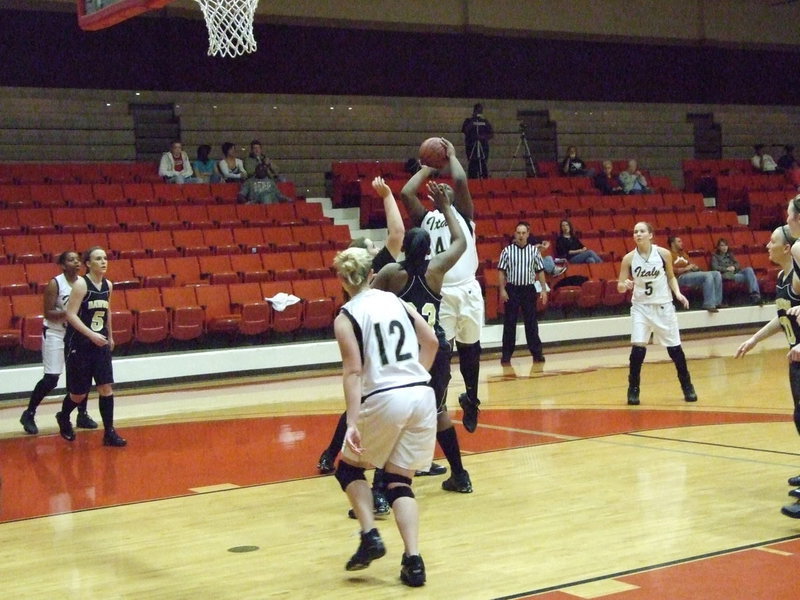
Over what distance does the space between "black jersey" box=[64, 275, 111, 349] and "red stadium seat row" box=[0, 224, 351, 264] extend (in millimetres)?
4505

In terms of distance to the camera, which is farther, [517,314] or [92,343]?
[517,314]

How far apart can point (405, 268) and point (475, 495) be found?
55.3 inches

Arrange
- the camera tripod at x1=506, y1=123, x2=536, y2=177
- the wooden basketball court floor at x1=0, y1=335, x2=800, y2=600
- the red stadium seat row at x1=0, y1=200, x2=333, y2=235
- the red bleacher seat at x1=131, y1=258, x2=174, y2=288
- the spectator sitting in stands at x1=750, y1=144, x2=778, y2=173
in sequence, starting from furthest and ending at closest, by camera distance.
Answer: the spectator sitting in stands at x1=750, y1=144, x2=778, y2=173 → the camera tripod at x1=506, y1=123, x2=536, y2=177 → the red stadium seat row at x1=0, y1=200, x2=333, y2=235 → the red bleacher seat at x1=131, y1=258, x2=174, y2=288 → the wooden basketball court floor at x1=0, y1=335, x2=800, y2=600

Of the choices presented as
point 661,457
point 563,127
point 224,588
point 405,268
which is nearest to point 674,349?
point 661,457

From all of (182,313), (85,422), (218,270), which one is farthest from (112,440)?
(218,270)

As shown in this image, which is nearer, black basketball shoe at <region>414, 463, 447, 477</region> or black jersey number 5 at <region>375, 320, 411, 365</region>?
black jersey number 5 at <region>375, 320, 411, 365</region>

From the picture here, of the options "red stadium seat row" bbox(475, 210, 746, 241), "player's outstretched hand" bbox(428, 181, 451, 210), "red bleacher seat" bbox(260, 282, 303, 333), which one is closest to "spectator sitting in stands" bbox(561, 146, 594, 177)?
"red stadium seat row" bbox(475, 210, 746, 241)

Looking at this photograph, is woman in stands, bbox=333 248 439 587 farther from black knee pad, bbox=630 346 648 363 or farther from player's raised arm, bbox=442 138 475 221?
black knee pad, bbox=630 346 648 363

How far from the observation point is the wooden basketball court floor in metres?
4.36

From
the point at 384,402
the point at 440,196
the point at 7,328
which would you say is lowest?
the point at 7,328

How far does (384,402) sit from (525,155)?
17.0m

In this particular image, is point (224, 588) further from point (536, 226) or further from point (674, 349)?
point (536, 226)

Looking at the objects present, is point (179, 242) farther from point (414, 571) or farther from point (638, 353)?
point (414, 571)

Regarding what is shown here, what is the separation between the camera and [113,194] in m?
14.6
